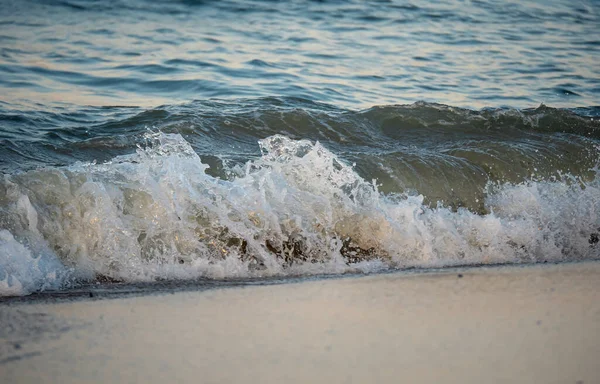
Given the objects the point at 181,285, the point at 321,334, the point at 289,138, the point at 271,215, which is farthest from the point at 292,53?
the point at 321,334

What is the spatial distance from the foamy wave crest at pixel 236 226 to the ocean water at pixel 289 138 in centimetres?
1

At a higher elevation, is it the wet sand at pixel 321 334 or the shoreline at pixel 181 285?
the wet sand at pixel 321 334

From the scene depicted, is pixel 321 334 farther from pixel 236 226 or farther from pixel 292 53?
pixel 292 53

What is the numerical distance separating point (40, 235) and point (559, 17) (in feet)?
33.3

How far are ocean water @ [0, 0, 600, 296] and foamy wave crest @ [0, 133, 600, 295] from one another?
1cm

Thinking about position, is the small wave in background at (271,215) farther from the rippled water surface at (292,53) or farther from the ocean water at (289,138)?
the rippled water surface at (292,53)

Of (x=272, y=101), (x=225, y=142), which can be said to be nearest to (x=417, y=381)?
(x=225, y=142)

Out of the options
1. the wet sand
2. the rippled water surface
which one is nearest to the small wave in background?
the wet sand

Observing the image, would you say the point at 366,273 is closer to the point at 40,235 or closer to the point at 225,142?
the point at 40,235

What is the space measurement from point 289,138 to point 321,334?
3.10 m

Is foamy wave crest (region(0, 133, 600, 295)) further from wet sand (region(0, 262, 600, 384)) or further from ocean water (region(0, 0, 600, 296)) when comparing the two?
wet sand (region(0, 262, 600, 384))

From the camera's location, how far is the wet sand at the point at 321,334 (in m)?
2.46

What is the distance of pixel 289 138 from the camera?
5.70 meters

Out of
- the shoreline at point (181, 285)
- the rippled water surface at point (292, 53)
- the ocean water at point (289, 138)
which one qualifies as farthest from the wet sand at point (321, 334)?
the rippled water surface at point (292, 53)
